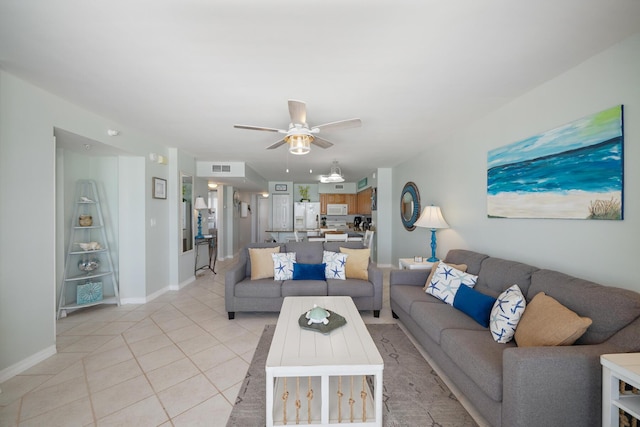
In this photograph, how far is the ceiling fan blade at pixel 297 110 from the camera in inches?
81.7

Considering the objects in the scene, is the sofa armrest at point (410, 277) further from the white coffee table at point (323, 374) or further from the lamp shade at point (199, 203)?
the lamp shade at point (199, 203)

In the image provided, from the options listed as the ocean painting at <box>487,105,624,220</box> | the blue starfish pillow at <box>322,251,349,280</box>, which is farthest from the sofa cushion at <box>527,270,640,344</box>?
the blue starfish pillow at <box>322,251,349,280</box>

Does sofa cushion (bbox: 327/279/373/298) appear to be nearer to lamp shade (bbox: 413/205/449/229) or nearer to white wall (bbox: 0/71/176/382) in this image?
lamp shade (bbox: 413/205/449/229)

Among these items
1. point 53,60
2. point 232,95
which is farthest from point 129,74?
point 232,95

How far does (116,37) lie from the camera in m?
1.63

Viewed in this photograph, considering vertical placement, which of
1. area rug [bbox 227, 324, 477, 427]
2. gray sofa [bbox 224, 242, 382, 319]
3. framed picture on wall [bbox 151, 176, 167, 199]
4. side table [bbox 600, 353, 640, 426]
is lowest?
area rug [bbox 227, 324, 477, 427]

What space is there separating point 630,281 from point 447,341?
121 cm

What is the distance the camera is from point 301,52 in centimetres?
177

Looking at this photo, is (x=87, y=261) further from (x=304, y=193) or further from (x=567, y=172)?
(x=304, y=193)

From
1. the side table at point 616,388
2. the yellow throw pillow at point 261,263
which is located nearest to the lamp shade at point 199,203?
the yellow throw pillow at point 261,263

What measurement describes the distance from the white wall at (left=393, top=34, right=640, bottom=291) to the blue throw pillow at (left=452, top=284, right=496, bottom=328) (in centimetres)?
65

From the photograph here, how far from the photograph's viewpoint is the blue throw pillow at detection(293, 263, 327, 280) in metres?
3.32

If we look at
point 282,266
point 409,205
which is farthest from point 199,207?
point 409,205

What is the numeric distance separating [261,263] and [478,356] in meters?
2.57
